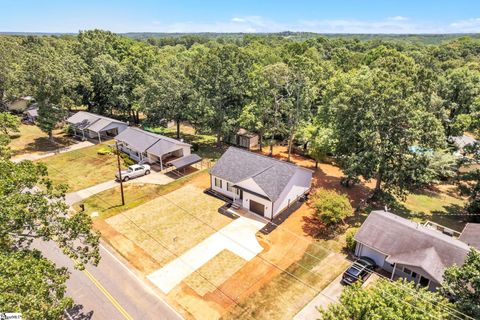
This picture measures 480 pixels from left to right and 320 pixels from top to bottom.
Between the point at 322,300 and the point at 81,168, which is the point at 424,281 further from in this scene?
the point at 81,168

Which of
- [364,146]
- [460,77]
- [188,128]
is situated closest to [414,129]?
[364,146]

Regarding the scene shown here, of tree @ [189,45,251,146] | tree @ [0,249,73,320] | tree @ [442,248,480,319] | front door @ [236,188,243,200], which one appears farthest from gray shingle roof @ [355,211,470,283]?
tree @ [189,45,251,146]

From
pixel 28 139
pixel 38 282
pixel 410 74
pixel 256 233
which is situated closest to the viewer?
pixel 38 282

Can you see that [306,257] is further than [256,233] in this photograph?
No

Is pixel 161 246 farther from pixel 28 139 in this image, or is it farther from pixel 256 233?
pixel 28 139

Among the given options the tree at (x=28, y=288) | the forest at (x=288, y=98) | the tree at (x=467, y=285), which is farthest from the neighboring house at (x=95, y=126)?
the tree at (x=467, y=285)

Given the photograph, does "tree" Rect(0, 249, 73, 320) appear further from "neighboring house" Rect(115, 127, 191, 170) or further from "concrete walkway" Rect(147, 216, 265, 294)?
"neighboring house" Rect(115, 127, 191, 170)
